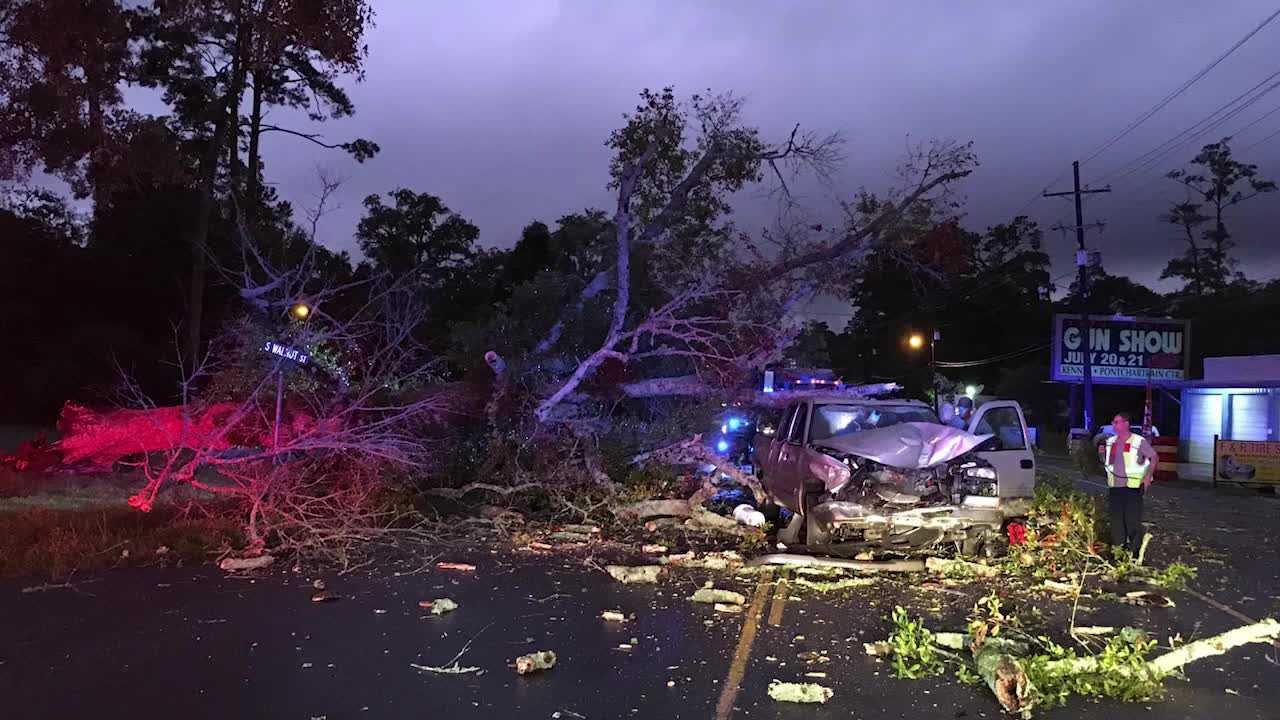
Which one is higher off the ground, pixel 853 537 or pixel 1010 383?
pixel 1010 383

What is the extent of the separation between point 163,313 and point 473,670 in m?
24.6

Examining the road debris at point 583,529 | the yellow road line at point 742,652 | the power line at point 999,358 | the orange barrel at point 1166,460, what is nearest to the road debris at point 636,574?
the yellow road line at point 742,652

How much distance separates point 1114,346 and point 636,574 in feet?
84.4

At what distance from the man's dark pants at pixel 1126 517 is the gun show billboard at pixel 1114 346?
836 inches

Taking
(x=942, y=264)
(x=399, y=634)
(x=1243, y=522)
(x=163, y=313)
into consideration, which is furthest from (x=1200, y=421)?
(x=163, y=313)

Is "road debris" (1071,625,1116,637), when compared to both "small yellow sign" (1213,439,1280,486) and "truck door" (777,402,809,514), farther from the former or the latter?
"small yellow sign" (1213,439,1280,486)

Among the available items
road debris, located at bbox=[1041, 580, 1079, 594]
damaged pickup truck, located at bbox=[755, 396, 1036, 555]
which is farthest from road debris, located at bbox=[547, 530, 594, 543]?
road debris, located at bbox=[1041, 580, 1079, 594]

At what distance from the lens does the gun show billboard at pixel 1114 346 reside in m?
28.0

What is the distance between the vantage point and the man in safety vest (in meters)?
8.66

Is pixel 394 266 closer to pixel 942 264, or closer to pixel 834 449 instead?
pixel 942 264

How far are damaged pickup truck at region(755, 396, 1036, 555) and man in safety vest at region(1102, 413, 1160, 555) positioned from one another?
81 centimetres

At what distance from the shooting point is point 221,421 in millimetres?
11266

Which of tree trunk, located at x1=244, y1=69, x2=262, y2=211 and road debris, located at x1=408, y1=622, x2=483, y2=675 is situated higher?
tree trunk, located at x1=244, y1=69, x2=262, y2=211

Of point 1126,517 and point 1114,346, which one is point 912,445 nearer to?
point 1126,517
